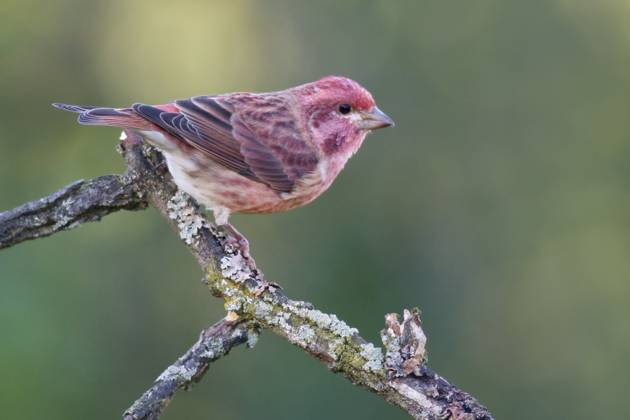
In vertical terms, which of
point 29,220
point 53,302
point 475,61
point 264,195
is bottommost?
point 29,220

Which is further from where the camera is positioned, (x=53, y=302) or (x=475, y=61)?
(x=475, y=61)

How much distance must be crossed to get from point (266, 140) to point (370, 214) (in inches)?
89.8

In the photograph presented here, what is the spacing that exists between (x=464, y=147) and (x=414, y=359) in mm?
4952

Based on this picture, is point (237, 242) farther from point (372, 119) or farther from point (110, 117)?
point (372, 119)

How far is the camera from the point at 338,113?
18.8 feet

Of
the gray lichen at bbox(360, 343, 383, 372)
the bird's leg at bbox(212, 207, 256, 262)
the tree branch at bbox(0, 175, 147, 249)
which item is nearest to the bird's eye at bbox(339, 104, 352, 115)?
the bird's leg at bbox(212, 207, 256, 262)

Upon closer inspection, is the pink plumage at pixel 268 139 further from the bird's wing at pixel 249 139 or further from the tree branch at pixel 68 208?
the tree branch at pixel 68 208

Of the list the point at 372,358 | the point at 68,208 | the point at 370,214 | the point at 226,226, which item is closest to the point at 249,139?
the point at 226,226

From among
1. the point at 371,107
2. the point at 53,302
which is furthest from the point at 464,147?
the point at 53,302

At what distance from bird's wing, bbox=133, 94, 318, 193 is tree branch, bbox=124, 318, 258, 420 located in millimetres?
1442

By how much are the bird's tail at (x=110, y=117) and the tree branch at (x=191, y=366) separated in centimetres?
136

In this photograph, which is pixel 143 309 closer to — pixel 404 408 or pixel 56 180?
pixel 56 180

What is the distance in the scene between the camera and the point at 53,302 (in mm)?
6918

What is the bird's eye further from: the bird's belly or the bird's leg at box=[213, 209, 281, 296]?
the bird's leg at box=[213, 209, 281, 296]
